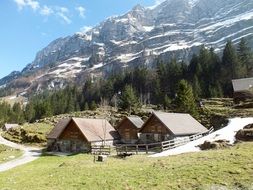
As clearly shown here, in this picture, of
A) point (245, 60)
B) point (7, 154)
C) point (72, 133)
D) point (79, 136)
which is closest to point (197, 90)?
point (245, 60)

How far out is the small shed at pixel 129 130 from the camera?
254 ft

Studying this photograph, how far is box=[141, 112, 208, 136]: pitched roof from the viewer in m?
66.2

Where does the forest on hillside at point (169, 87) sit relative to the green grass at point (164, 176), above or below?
above

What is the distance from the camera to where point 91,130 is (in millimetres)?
73750

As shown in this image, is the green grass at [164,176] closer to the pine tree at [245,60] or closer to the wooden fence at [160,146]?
the wooden fence at [160,146]

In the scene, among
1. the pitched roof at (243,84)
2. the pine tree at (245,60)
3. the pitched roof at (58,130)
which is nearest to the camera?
the pitched roof at (58,130)

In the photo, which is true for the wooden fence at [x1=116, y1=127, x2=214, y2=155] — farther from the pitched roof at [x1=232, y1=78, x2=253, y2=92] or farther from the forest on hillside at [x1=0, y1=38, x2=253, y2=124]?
the pitched roof at [x1=232, y1=78, x2=253, y2=92]

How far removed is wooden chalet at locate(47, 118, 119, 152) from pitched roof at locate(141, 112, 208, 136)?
1183cm

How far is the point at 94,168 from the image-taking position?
3078 centimetres

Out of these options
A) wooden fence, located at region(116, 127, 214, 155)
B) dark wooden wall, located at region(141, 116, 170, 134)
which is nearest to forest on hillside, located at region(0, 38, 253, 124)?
dark wooden wall, located at region(141, 116, 170, 134)

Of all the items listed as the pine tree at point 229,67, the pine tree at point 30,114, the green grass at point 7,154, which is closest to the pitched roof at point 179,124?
the green grass at point 7,154

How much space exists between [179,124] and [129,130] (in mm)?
13342

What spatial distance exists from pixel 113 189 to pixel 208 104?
80578mm

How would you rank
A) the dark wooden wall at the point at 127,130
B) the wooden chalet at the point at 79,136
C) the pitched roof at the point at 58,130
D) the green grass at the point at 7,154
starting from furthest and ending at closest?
the dark wooden wall at the point at 127,130
the pitched roof at the point at 58,130
the wooden chalet at the point at 79,136
the green grass at the point at 7,154
